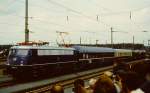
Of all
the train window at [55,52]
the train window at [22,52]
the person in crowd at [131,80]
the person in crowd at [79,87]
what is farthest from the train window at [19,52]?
the person in crowd at [131,80]

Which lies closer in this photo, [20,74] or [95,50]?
[20,74]

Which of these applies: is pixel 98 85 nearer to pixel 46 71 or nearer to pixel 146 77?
pixel 146 77

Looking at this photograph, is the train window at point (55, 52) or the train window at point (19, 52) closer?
the train window at point (19, 52)

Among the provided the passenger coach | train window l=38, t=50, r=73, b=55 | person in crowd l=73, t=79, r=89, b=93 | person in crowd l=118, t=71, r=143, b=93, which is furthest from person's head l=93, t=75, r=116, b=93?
train window l=38, t=50, r=73, b=55

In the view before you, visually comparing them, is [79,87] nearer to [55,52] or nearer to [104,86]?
[104,86]

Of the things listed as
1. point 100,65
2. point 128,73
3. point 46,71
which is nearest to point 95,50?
point 100,65

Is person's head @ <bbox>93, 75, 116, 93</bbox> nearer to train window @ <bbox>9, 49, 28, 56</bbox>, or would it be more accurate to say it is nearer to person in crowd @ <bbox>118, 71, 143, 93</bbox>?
person in crowd @ <bbox>118, 71, 143, 93</bbox>

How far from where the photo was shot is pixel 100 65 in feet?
149

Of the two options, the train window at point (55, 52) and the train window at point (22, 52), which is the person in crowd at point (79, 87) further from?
the train window at point (55, 52)

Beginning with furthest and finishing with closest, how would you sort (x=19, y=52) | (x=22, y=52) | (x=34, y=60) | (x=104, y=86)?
1. (x=19, y=52)
2. (x=22, y=52)
3. (x=34, y=60)
4. (x=104, y=86)

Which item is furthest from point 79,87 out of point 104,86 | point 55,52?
point 55,52

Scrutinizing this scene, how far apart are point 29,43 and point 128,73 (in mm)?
24587

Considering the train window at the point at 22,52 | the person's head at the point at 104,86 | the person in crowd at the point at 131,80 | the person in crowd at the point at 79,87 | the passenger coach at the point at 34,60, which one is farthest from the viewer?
the train window at the point at 22,52

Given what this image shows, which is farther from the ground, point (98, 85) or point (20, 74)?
point (98, 85)
